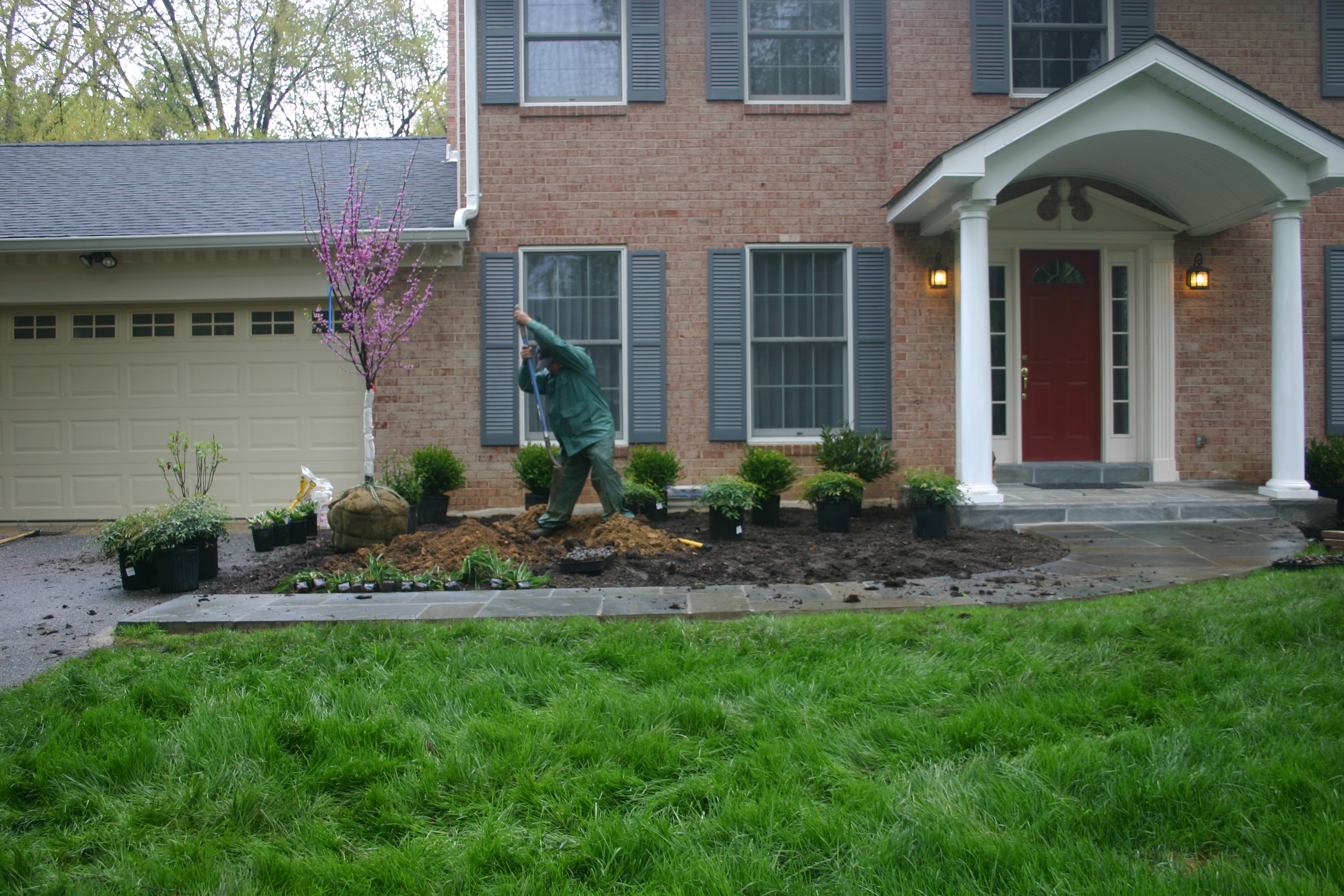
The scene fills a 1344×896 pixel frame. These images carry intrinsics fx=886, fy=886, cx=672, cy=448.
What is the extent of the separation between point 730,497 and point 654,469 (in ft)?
5.25

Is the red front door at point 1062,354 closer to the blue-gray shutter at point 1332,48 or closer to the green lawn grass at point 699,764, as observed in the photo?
the blue-gray shutter at point 1332,48

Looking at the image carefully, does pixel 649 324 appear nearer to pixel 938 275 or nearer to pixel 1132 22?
pixel 938 275

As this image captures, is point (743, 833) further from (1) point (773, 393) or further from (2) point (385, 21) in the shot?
(2) point (385, 21)

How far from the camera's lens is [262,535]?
294 inches

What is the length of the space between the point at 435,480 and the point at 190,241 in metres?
3.62

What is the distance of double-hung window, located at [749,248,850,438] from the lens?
31.7ft

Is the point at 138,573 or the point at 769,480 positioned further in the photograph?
the point at 769,480

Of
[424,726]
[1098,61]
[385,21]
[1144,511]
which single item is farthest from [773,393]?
[385,21]

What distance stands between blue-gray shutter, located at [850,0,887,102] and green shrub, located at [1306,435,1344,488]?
18.6 ft

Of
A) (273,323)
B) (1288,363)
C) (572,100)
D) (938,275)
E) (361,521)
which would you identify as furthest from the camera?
(273,323)

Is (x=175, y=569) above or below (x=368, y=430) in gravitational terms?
below

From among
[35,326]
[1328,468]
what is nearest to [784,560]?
[1328,468]

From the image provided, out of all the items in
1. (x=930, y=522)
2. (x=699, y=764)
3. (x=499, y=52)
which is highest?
(x=499, y=52)

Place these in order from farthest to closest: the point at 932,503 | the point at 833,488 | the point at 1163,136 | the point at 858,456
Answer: the point at 858,456 → the point at 1163,136 → the point at 833,488 → the point at 932,503
